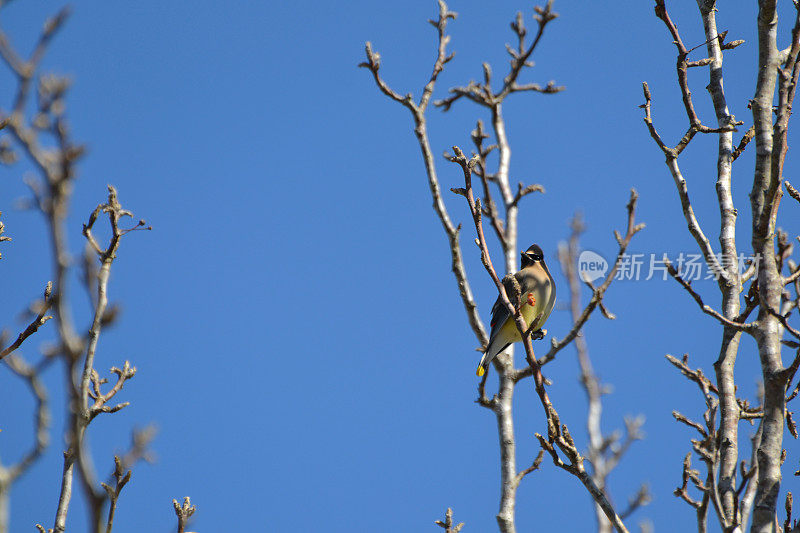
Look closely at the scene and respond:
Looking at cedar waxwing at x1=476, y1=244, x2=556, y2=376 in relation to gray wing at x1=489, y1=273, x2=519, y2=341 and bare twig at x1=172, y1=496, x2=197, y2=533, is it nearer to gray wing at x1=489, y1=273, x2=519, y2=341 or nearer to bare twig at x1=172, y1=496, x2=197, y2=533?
gray wing at x1=489, y1=273, x2=519, y2=341

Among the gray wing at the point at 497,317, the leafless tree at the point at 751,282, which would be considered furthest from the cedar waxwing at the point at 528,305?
the leafless tree at the point at 751,282

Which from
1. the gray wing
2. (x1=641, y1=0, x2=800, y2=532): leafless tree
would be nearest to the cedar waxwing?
the gray wing

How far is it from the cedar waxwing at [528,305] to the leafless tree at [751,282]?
141cm

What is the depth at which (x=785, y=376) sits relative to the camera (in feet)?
9.86

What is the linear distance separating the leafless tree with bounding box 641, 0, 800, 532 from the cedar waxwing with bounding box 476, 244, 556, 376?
4.63 feet

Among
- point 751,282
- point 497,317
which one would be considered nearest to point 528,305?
point 497,317

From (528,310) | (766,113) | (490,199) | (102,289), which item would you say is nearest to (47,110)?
(102,289)

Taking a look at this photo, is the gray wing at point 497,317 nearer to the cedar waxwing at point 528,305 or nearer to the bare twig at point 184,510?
the cedar waxwing at point 528,305

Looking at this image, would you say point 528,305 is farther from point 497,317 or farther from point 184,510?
point 184,510

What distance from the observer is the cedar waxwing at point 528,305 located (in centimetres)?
514

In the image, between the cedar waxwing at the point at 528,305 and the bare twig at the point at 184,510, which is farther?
the cedar waxwing at the point at 528,305

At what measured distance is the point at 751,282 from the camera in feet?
12.0

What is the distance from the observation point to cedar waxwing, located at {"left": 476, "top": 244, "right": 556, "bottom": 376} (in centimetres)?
514

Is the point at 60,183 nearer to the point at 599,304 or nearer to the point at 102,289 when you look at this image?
the point at 102,289
